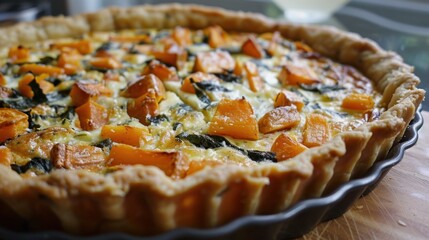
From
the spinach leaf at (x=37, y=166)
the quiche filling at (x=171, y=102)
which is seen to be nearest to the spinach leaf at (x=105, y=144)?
the quiche filling at (x=171, y=102)

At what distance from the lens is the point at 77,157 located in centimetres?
228

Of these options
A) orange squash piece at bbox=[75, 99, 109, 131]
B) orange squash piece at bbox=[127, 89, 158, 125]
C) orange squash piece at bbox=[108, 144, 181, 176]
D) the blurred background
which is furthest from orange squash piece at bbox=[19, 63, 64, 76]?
the blurred background

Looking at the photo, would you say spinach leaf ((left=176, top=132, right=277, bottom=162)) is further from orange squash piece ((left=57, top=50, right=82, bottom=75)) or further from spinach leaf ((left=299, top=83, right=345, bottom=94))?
orange squash piece ((left=57, top=50, right=82, bottom=75))

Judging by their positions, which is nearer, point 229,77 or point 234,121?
point 234,121

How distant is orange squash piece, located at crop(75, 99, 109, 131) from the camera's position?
2605 millimetres

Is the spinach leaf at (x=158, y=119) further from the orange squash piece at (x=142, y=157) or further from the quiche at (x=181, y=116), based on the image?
the orange squash piece at (x=142, y=157)

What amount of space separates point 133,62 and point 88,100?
0.82 meters

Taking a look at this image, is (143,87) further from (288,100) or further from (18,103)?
(288,100)

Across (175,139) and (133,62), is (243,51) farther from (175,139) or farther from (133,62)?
(175,139)

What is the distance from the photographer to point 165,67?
3.27m

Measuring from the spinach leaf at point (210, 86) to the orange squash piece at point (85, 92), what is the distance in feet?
1.90

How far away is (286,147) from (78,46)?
215 cm

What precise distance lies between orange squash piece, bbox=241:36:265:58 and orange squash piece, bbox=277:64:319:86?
17.7 inches

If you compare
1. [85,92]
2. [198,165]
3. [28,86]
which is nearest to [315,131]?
[198,165]
